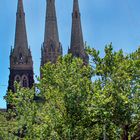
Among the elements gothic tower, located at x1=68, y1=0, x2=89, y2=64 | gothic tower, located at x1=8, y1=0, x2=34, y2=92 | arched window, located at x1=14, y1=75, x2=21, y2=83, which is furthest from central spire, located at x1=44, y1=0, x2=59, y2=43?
arched window, located at x1=14, y1=75, x2=21, y2=83

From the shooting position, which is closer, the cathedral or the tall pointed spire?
the cathedral

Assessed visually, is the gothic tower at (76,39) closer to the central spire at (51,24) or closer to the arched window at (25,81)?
the central spire at (51,24)

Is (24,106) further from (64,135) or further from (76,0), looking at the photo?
(76,0)

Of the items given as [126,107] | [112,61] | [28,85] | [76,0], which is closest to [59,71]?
[112,61]

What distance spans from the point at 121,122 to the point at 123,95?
1.42 m

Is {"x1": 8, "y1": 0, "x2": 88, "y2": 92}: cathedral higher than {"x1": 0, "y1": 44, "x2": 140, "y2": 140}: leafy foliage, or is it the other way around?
{"x1": 8, "y1": 0, "x2": 88, "y2": 92}: cathedral

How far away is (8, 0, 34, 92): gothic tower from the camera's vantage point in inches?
3713

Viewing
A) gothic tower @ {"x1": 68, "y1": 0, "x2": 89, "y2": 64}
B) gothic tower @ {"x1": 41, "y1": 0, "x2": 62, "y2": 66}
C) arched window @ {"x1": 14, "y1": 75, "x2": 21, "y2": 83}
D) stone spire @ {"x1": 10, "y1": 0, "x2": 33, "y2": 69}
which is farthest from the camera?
gothic tower @ {"x1": 68, "y1": 0, "x2": 89, "y2": 64}

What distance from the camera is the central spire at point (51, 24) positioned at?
314ft

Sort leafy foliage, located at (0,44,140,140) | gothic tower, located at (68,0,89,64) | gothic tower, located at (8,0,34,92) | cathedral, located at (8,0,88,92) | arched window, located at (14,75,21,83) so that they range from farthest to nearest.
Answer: gothic tower, located at (68,0,89,64), cathedral, located at (8,0,88,92), gothic tower, located at (8,0,34,92), arched window, located at (14,75,21,83), leafy foliage, located at (0,44,140,140)

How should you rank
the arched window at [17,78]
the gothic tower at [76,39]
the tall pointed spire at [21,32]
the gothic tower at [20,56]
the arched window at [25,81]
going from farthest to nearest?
the gothic tower at [76,39] < the tall pointed spire at [21,32] < the gothic tower at [20,56] < the arched window at [17,78] < the arched window at [25,81]

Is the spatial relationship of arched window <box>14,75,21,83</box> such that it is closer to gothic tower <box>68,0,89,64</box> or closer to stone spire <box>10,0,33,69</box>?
stone spire <box>10,0,33,69</box>

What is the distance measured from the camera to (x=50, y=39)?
9594cm

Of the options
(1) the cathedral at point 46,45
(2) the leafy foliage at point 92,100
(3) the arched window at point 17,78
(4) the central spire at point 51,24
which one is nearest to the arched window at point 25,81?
(3) the arched window at point 17,78
